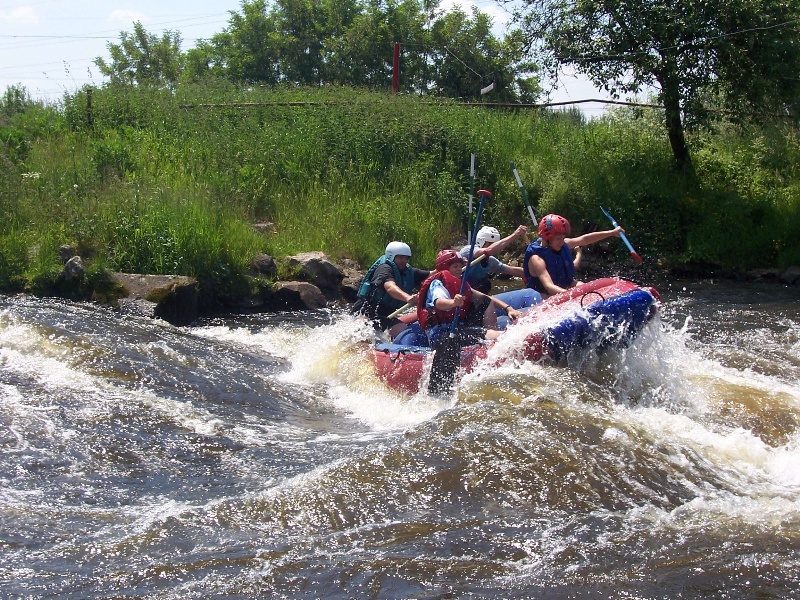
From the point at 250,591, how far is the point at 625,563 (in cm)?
198

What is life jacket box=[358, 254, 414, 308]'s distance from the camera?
983 centimetres

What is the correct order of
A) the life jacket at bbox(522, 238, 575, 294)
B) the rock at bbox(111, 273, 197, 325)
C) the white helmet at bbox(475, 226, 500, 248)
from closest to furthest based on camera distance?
the life jacket at bbox(522, 238, 575, 294) < the white helmet at bbox(475, 226, 500, 248) < the rock at bbox(111, 273, 197, 325)

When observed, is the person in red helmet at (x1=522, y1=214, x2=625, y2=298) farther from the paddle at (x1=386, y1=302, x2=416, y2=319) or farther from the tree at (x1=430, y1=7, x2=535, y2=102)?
the tree at (x1=430, y1=7, x2=535, y2=102)

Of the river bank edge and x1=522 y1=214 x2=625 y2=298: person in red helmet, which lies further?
the river bank edge

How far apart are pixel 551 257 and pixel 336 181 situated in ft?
28.8

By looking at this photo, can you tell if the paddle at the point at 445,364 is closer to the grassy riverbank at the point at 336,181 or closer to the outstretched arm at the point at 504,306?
the outstretched arm at the point at 504,306

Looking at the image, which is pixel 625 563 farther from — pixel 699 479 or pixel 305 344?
pixel 305 344

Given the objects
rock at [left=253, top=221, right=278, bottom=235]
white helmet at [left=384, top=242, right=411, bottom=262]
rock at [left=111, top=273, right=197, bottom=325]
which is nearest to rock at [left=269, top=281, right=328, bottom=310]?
rock at [left=111, top=273, right=197, bottom=325]

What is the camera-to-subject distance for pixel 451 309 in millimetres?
8578

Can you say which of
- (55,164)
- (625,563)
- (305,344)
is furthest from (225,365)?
(55,164)

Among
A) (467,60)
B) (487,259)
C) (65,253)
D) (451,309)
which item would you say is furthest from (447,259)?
(467,60)

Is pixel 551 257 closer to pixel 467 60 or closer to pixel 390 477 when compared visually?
pixel 390 477

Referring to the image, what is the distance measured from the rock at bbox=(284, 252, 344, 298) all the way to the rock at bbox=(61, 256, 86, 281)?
311cm

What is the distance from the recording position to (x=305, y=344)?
1095 centimetres
